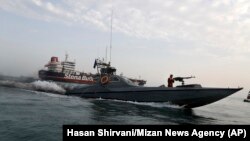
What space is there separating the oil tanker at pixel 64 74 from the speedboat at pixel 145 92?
6479 cm

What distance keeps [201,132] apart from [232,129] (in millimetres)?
1014

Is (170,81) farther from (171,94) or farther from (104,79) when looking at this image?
(104,79)

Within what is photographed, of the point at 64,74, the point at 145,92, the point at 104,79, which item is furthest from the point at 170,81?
the point at 64,74

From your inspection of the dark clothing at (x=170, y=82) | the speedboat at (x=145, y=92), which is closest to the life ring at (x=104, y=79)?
the speedboat at (x=145, y=92)

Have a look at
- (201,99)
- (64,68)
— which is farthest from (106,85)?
(64,68)

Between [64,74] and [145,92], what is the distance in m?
77.8

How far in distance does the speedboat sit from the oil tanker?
64.8 meters

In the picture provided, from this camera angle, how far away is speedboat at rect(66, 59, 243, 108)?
2529 centimetres

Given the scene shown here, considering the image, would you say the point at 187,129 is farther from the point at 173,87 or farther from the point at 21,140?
the point at 173,87

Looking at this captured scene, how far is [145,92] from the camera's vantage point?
27.8m

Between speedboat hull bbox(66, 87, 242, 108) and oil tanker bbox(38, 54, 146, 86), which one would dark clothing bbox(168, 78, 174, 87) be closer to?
speedboat hull bbox(66, 87, 242, 108)

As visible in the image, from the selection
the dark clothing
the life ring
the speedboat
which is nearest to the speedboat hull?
the speedboat

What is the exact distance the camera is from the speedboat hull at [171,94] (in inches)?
989

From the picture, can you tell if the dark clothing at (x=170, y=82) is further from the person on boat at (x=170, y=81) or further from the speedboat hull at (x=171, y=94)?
the speedboat hull at (x=171, y=94)
